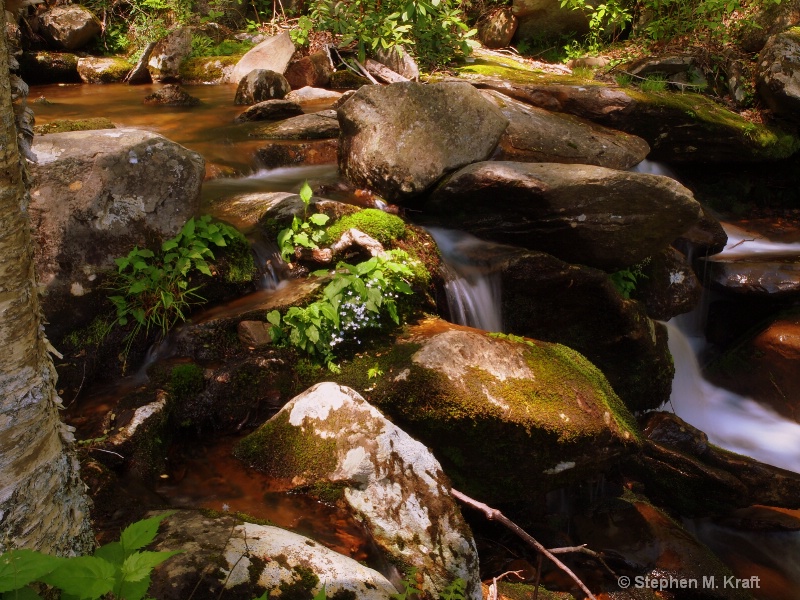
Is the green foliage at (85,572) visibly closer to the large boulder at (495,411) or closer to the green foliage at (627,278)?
the large boulder at (495,411)

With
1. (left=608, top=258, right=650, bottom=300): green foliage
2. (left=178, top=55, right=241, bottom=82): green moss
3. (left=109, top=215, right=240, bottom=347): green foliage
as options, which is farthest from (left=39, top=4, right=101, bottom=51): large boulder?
(left=608, top=258, right=650, bottom=300): green foliage

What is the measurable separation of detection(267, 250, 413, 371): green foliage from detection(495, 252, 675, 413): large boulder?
4.81 ft

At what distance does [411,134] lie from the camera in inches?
231

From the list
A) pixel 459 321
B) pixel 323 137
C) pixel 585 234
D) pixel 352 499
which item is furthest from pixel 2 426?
pixel 323 137

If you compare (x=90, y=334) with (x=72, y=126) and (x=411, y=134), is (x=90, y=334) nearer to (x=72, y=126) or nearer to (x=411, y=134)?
(x=411, y=134)

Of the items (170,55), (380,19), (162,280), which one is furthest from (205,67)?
(162,280)

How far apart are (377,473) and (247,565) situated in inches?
34.8

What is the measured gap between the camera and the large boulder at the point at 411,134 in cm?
577

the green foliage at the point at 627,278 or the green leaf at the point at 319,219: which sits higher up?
the green leaf at the point at 319,219

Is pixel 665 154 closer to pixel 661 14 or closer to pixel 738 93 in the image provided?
pixel 738 93

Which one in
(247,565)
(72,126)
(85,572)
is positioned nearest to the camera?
(85,572)

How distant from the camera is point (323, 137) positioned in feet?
25.4

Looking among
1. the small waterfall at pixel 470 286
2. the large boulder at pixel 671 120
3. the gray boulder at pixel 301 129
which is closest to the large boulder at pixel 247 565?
the small waterfall at pixel 470 286

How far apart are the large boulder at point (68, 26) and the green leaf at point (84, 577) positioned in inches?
596
